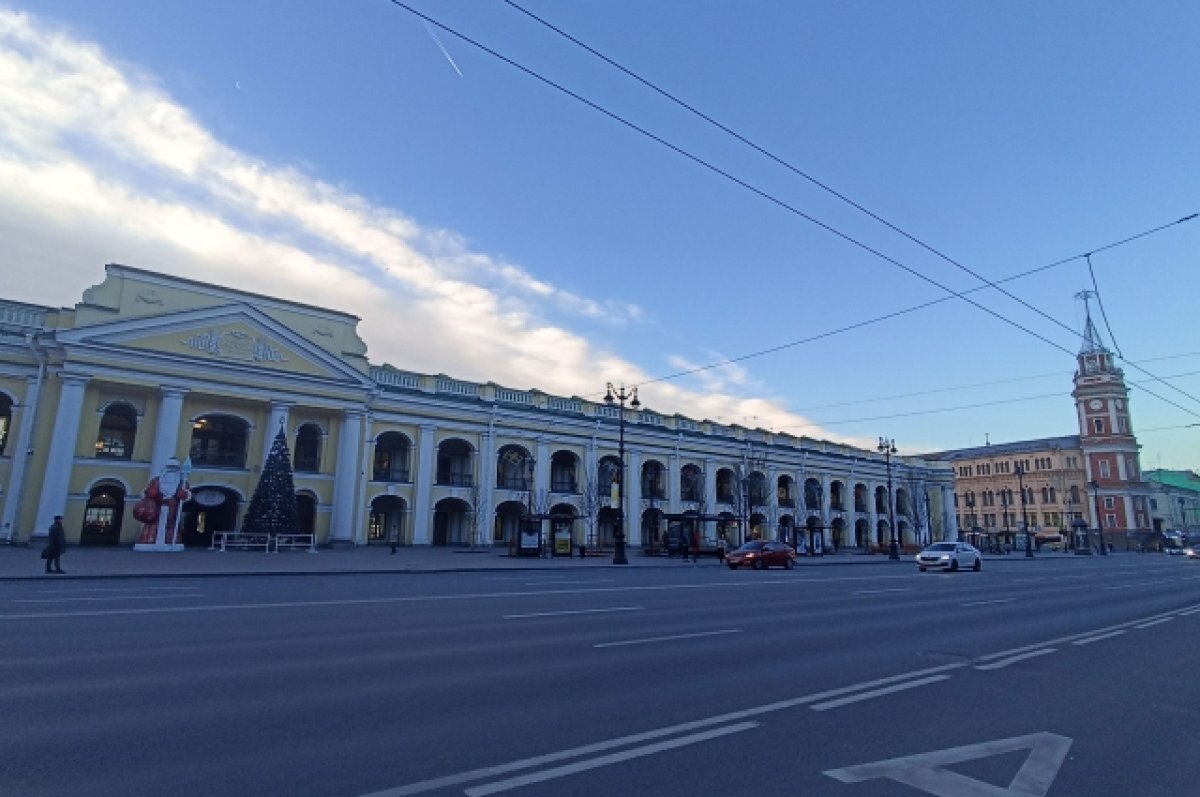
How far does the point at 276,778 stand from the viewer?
438cm

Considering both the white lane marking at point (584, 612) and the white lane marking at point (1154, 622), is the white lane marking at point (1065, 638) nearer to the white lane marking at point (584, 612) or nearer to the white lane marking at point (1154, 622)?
the white lane marking at point (1154, 622)

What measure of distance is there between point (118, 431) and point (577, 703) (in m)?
42.9

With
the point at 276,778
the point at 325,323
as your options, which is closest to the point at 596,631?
the point at 276,778

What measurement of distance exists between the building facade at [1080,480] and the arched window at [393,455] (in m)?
75.0

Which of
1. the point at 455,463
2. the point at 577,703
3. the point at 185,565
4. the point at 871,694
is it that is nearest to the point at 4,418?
the point at 185,565

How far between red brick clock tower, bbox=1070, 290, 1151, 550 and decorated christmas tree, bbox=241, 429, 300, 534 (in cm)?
10500

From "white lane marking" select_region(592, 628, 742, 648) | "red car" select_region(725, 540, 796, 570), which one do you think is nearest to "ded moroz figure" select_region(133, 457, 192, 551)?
"red car" select_region(725, 540, 796, 570)

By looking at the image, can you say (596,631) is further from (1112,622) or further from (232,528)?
(232,528)

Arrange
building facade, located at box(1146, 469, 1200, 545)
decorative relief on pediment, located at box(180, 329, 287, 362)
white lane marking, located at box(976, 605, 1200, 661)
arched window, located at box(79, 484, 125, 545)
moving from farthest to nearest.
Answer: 1. building facade, located at box(1146, 469, 1200, 545)
2. decorative relief on pediment, located at box(180, 329, 287, 362)
3. arched window, located at box(79, 484, 125, 545)
4. white lane marking, located at box(976, 605, 1200, 661)

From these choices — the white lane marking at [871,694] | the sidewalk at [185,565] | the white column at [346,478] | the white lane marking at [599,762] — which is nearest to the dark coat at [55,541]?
the sidewalk at [185,565]

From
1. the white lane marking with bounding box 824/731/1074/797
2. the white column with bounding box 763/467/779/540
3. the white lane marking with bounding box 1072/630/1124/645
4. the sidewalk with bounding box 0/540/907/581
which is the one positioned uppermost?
the white column with bounding box 763/467/779/540

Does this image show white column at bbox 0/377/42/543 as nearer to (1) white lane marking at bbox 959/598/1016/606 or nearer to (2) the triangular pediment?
(2) the triangular pediment

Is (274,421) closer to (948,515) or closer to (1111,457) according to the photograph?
(948,515)

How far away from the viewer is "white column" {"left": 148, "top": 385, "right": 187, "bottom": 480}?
3650 cm
